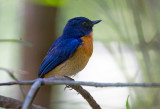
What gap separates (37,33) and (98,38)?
4.74ft

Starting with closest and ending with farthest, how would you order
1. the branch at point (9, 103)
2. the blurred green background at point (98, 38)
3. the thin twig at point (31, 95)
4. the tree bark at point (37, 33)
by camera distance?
1. the thin twig at point (31, 95)
2. the branch at point (9, 103)
3. the blurred green background at point (98, 38)
4. the tree bark at point (37, 33)

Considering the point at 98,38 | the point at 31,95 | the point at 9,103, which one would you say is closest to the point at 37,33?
the point at 98,38

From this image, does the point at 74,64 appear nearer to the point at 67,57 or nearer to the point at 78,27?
the point at 67,57

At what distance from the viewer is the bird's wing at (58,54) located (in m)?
3.87

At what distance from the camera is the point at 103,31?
19.9 ft

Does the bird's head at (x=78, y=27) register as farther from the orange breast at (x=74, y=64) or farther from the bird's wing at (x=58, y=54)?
the orange breast at (x=74, y=64)

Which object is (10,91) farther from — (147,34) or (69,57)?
(147,34)

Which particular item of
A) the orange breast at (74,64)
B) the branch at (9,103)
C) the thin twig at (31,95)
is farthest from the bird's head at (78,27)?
the thin twig at (31,95)

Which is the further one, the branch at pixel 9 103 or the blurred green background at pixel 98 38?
the blurred green background at pixel 98 38

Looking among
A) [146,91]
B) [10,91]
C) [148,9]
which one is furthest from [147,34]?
[10,91]

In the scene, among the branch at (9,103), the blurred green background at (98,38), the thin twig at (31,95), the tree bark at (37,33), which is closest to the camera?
the thin twig at (31,95)

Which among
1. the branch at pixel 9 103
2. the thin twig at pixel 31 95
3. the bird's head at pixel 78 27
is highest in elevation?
the bird's head at pixel 78 27

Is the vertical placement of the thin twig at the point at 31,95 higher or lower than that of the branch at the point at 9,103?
higher

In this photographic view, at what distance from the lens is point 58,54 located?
399 centimetres
